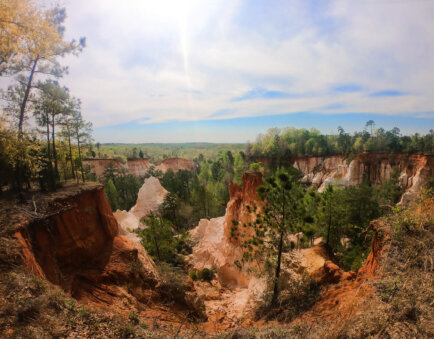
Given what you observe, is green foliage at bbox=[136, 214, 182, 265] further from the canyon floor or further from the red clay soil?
the red clay soil

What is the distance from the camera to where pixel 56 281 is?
6.99m

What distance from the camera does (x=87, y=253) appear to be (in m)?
9.33

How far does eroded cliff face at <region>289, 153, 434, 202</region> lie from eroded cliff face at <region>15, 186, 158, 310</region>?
31.3 metres

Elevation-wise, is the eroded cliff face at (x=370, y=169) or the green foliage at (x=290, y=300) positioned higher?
the eroded cliff face at (x=370, y=169)

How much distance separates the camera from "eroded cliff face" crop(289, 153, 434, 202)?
95.7ft

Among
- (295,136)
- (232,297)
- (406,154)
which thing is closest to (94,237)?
(232,297)

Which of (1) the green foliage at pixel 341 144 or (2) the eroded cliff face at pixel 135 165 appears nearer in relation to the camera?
(1) the green foliage at pixel 341 144

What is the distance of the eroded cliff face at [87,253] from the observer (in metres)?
7.20

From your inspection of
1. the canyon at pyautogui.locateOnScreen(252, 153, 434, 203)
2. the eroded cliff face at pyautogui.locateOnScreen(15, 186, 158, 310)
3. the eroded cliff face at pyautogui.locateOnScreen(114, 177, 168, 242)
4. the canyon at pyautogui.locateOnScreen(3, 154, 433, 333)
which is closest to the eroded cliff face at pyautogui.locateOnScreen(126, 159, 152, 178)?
the eroded cliff face at pyautogui.locateOnScreen(114, 177, 168, 242)

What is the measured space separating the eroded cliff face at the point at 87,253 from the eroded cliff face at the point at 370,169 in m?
31.3

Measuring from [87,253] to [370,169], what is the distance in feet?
147

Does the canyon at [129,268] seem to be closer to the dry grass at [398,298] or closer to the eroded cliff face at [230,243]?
the eroded cliff face at [230,243]

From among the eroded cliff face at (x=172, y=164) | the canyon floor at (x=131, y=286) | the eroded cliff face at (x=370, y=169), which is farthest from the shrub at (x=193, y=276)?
the eroded cliff face at (x=172, y=164)

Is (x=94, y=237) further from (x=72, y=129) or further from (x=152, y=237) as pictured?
(x=72, y=129)
